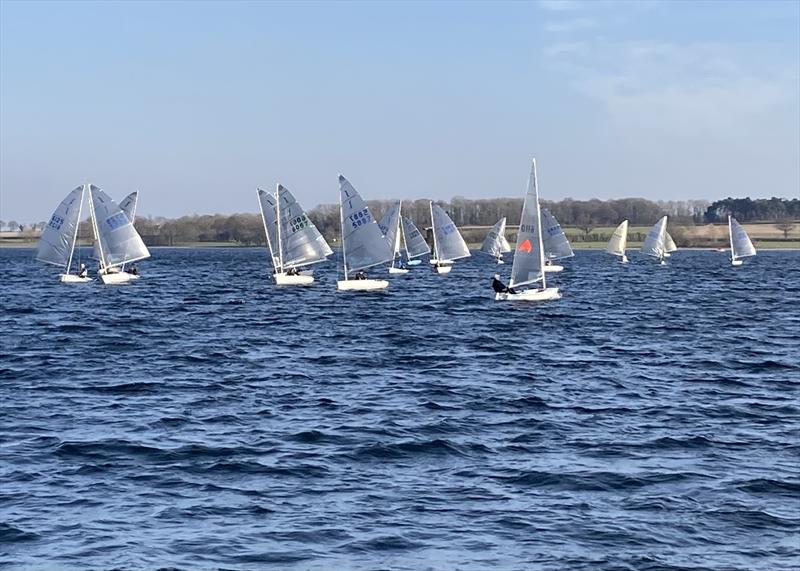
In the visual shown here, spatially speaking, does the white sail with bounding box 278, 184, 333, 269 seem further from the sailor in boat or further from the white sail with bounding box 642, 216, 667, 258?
the white sail with bounding box 642, 216, 667, 258

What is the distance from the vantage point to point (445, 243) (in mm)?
110250

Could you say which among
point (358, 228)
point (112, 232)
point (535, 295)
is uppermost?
point (112, 232)

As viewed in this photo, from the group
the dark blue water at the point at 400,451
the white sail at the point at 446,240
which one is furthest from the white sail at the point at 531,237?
the white sail at the point at 446,240

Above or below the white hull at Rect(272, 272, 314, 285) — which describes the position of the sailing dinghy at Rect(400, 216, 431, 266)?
above

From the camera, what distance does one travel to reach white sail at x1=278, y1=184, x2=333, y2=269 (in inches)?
3039

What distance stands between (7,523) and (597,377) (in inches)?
790

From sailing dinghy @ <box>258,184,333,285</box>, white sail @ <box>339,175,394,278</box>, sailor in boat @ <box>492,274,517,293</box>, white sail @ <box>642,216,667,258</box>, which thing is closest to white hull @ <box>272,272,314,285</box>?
sailing dinghy @ <box>258,184,333,285</box>

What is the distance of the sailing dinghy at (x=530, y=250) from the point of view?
61.2 m

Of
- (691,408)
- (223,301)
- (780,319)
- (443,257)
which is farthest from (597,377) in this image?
(443,257)

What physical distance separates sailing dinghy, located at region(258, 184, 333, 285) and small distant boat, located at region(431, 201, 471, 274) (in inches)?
944

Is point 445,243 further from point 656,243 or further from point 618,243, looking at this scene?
point 618,243

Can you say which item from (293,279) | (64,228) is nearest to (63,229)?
(64,228)

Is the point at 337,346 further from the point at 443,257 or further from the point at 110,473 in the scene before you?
the point at 443,257

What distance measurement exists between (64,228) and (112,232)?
4854 millimetres
